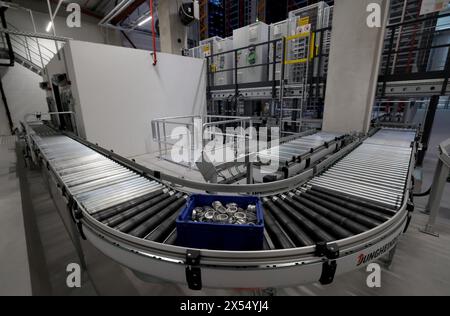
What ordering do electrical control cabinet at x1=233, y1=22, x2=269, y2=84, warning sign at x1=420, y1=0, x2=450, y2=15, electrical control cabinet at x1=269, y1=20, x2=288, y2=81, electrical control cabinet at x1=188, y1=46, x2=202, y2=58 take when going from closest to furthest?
warning sign at x1=420, y1=0, x2=450, y2=15 → electrical control cabinet at x1=269, y1=20, x2=288, y2=81 → electrical control cabinet at x1=233, y1=22, x2=269, y2=84 → electrical control cabinet at x1=188, y1=46, x2=202, y2=58

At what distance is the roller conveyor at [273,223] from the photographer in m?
0.90

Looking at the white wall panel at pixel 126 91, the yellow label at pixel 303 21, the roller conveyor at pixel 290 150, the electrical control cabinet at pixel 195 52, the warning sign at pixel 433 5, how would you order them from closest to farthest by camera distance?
1. the roller conveyor at pixel 290 150
2. the warning sign at pixel 433 5
3. the white wall panel at pixel 126 91
4. the yellow label at pixel 303 21
5. the electrical control cabinet at pixel 195 52

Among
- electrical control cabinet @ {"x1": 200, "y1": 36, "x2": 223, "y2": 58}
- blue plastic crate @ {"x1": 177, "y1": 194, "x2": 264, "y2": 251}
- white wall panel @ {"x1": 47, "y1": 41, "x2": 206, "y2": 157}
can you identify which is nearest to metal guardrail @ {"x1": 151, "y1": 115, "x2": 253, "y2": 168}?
white wall panel @ {"x1": 47, "y1": 41, "x2": 206, "y2": 157}

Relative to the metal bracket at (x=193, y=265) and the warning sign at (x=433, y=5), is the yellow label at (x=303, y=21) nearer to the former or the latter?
the warning sign at (x=433, y=5)

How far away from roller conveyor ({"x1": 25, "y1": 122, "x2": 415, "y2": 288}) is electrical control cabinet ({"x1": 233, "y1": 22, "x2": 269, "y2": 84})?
428cm

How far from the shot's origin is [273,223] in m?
1.13

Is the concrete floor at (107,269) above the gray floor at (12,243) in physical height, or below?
below

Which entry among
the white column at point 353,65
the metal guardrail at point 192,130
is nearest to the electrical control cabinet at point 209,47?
the metal guardrail at point 192,130

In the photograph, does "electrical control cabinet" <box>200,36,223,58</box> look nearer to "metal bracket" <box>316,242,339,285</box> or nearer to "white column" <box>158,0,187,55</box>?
"white column" <box>158,0,187,55</box>

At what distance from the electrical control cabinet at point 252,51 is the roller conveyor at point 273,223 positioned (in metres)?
4.28

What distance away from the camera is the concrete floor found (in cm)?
157

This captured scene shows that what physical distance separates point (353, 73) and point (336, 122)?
0.85 m

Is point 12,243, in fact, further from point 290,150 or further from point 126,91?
point 126,91
